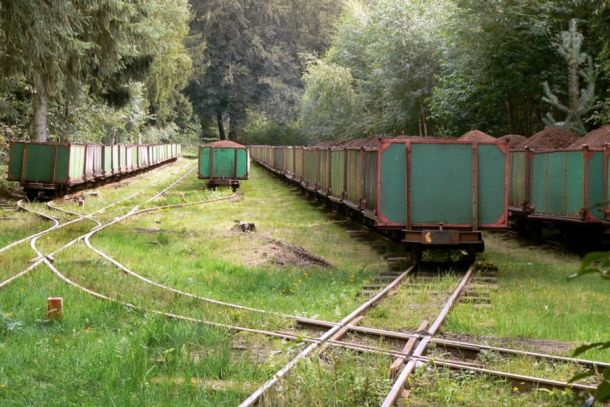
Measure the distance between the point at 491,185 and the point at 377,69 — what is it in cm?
2590

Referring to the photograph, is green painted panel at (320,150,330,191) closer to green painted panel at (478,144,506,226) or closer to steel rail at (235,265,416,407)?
green painted panel at (478,144,506,226)

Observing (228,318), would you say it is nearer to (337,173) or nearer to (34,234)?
(34,234)

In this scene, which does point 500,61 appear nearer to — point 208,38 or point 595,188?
point 595,188

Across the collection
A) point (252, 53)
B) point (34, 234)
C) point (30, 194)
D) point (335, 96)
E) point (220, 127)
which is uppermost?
point (252, 53)

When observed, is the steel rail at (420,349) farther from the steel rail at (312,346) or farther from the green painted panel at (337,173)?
the green painted panel at (337,173)

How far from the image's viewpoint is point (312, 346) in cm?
670

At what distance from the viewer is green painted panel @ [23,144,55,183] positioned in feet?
83.4

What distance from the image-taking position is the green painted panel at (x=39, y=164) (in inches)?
1000

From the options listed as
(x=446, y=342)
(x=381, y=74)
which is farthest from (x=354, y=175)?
(x=381, y=74)

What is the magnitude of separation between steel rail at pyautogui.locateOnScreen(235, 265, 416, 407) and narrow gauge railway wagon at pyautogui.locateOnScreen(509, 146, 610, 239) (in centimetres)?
502

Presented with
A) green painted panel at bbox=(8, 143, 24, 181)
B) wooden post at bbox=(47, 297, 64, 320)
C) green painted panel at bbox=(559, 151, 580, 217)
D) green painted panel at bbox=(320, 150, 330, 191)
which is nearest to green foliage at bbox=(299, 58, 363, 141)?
green painted panel at bbox=(320, 150, 330, 191)

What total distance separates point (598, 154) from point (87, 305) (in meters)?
10.4

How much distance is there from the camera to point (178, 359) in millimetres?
6273

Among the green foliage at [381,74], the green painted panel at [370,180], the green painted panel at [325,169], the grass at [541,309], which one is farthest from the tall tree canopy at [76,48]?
the green foliage at [381,74]
